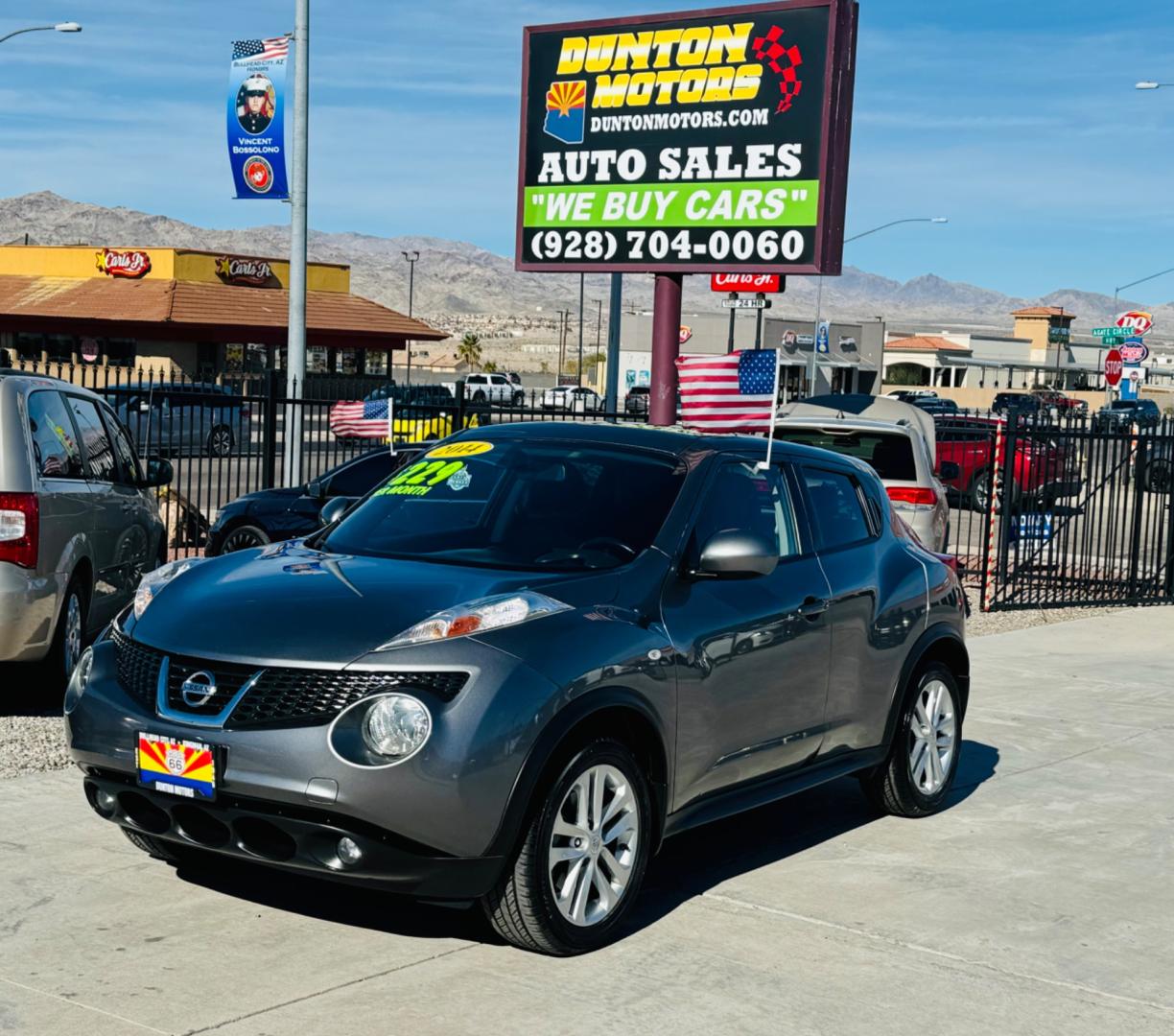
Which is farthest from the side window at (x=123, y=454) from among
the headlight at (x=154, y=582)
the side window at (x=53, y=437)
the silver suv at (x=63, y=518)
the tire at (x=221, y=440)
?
the tire at (x=221, y=440)

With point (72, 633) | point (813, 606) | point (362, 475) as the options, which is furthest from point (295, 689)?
point (362, 475)

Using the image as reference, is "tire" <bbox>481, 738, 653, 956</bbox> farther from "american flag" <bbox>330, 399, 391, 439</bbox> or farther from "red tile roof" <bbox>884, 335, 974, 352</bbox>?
"red tile roof" <bbox>884, 335, 974, 352</bbox>

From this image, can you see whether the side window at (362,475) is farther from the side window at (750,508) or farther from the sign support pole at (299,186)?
the side window at (750,508)

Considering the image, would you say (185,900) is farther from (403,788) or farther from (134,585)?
(134,585)

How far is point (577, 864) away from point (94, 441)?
5671 mm

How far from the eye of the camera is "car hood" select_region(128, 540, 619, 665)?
5133 millimetres

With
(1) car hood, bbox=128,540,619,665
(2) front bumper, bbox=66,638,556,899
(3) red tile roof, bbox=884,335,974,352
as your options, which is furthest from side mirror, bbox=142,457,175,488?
(3) red tile roof, bbox=884,335,974,352

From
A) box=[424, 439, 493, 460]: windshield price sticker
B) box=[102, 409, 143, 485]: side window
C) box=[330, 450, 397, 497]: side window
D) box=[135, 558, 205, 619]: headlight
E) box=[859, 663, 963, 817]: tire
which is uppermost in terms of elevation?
→ box=[424, 439, 493, 460]: windshield price sticker

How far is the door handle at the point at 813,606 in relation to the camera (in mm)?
6586

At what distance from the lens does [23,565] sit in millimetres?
8320

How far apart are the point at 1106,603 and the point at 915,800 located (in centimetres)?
1101

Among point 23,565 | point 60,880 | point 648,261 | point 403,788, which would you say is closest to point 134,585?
point 23,565

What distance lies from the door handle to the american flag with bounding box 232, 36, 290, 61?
50.1ft

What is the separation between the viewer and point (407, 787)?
4871 mm
